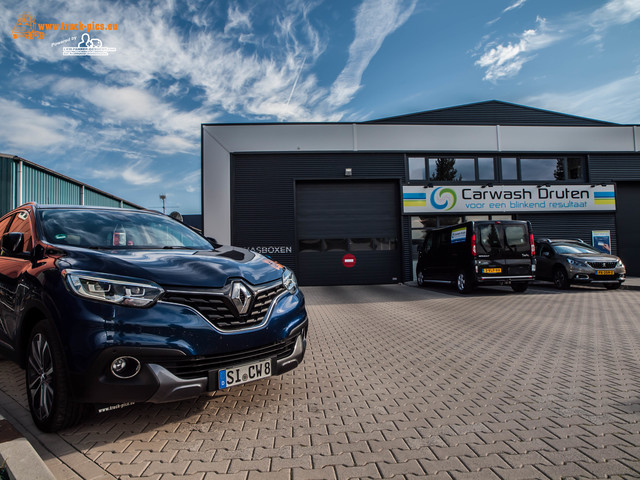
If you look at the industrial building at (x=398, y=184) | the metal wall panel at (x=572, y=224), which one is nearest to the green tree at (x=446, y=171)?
the industrial building at (x=398, y=184)

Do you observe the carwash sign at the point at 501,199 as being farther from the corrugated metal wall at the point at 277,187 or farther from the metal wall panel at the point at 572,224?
the corrugated metal wall at the point at 277,187

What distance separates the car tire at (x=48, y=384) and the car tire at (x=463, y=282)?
9.93 metres

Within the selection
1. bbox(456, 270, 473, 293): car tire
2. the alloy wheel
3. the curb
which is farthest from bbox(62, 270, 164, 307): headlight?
bbox(456, 270, 473, 293): car tire

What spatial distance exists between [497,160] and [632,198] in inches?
267

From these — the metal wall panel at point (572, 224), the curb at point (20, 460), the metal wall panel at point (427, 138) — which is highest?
the metal wall panel at point (427, 138)

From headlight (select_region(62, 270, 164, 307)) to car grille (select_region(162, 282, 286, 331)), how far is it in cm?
11

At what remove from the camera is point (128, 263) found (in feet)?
8.34

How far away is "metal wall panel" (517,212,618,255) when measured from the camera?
16.2 meters

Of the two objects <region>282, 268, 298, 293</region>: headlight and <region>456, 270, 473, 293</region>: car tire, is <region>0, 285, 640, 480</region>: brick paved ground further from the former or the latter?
<region>456, 270, 473, 293</region>: car tire

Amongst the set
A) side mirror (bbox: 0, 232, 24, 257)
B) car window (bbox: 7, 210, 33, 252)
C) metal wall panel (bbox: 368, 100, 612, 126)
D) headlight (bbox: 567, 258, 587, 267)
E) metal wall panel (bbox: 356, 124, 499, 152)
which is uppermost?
metal wall panel (bbox: 368, 100, 612, 126)

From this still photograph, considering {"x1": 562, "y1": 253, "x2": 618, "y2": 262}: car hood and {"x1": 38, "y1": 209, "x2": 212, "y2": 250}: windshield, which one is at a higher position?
{"x1": 38, "y1": 209, "x2": 212, "y2": 250}: windshield

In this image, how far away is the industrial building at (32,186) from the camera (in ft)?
33.7

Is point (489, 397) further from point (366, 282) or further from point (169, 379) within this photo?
point (366, 282)

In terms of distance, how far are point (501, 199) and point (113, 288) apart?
16.4 metres
